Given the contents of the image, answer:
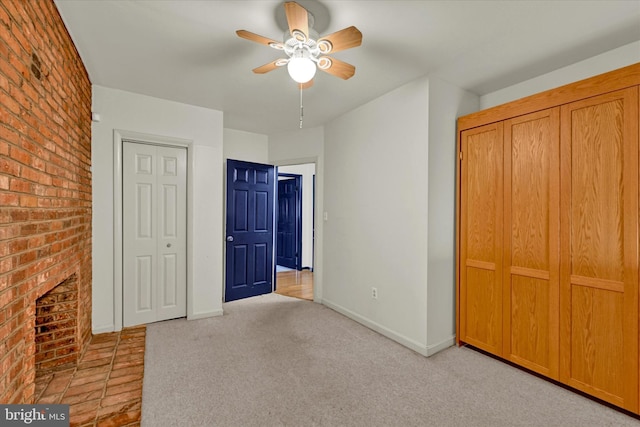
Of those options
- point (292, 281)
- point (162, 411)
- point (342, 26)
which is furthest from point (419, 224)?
point (292, 281)

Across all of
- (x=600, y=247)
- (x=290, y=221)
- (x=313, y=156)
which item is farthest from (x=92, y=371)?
(x=290, y=221)

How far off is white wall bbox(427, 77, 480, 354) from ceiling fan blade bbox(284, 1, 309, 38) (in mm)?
1493

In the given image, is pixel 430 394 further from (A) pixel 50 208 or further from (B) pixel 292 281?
(B) pixel 292 281

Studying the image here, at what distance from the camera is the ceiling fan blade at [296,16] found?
1.49m

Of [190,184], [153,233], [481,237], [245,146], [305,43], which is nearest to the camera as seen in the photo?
[305,43]

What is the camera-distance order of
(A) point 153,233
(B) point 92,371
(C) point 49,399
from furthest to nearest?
(A) point 153,233 < (B) point 92,371 < (C) point 49,399

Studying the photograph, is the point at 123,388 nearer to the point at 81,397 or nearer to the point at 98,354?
the point at 81,397

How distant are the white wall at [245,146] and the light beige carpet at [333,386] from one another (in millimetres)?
2507

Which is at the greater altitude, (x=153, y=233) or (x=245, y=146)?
(x=245, y=146)

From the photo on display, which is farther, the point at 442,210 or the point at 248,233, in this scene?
the point at 248,233

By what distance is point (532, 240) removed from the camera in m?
2.38

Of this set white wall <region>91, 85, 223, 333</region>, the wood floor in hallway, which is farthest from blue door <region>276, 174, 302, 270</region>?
white wall <region>91, 85, 223, 333</region>

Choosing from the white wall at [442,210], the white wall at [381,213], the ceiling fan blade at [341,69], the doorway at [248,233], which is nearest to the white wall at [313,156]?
the white wall at [381,213]

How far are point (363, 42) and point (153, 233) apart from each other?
2911 millimetres
